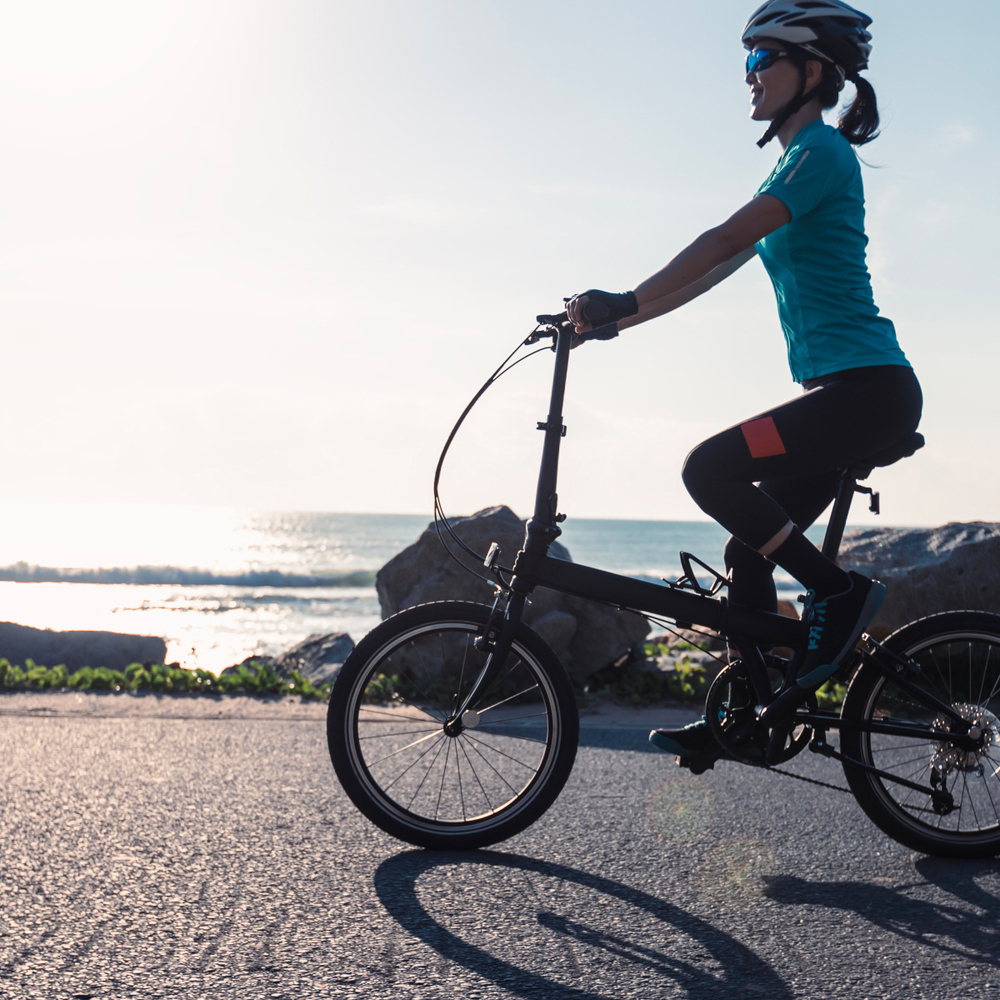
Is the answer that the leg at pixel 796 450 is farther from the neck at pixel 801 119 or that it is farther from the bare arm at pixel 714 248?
the neck at pixel 801 119

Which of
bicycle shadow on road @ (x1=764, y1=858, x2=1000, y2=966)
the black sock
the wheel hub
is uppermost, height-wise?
the black sock

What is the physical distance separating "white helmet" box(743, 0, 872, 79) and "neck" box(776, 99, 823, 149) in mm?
136

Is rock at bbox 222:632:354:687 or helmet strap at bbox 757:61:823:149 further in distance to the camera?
rock at bbox 222:632:354:687

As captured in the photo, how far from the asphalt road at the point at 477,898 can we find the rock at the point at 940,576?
8.69 ft

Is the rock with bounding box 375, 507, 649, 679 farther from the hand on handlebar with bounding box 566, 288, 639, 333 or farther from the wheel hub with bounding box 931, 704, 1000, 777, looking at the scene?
the hand on handlebar with bounding box 566, 288, 639, 333

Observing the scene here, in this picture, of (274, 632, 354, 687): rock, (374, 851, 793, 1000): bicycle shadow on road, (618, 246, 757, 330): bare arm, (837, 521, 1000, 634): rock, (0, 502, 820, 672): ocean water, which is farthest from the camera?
(0, 502, 820, 672): ocean water

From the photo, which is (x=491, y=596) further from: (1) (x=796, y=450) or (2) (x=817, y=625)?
(1) (x=796, y=450)

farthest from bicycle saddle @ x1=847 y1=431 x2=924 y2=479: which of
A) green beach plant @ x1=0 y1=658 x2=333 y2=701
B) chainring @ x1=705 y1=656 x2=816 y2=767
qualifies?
green beach plant @ x1=0 y1=658 x2=333 y2=701

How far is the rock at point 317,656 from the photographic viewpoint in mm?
8376

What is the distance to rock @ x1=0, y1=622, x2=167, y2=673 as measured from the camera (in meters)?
7.55

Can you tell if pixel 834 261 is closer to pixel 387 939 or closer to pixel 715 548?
pixel 387 939

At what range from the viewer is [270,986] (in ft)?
6.95

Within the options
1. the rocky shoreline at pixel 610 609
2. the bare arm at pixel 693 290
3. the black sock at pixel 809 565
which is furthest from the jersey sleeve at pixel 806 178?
the rocky shoreline at pixel 610 609

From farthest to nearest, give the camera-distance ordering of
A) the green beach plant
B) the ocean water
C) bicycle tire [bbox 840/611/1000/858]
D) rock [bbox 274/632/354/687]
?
the ocean water, rock [bbox 274/632/354/687], the green beach plant, bicycle tire [bbox 840/611/1000/858]
